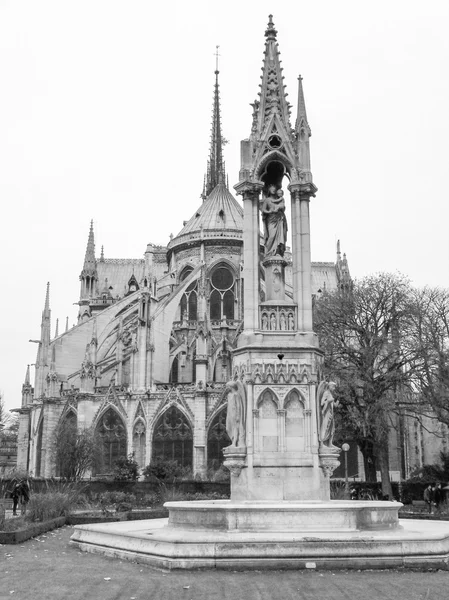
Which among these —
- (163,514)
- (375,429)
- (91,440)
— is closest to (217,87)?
(91,440)

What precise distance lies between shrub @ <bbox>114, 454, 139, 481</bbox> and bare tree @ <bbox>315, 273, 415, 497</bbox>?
14.2 meters

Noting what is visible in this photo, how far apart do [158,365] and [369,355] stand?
1052 inches

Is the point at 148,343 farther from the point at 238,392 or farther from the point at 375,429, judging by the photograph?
the point at 238,392

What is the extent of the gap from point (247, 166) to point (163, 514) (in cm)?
1243

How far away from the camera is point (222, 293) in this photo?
68938mm

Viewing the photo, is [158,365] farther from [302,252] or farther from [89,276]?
[302,252]

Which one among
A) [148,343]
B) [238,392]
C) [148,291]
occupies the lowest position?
[238,392]

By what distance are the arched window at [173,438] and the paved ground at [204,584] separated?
139 ft

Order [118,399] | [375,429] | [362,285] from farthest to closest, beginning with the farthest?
[118,399], [362,285], [375,429]

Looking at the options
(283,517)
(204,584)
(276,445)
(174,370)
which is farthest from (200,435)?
(204,584)

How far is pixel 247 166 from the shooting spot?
15727 millimetres

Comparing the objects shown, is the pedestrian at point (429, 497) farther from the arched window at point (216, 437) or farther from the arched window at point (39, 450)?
the arched window at point (39, 450)

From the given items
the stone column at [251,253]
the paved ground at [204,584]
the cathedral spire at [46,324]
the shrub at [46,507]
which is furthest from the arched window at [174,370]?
the paved ground at [204,584]

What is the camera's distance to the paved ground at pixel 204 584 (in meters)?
9.25
